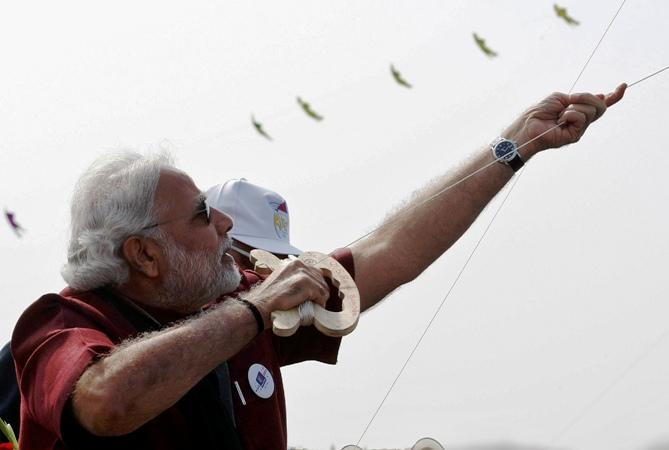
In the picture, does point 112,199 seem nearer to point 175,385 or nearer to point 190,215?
point 190,215

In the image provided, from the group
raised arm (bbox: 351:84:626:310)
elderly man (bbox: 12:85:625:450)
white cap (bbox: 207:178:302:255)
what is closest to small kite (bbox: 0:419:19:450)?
elderly man (bbox: 12:85:625:450)

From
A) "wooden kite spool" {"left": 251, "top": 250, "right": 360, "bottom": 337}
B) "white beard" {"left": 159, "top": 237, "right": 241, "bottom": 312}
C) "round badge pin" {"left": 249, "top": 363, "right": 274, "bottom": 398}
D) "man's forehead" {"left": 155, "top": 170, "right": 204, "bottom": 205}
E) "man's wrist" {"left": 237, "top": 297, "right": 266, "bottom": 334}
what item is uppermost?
"man's forehead" {"left": 155, "top": 170, "right": 204, "bottom": 205}

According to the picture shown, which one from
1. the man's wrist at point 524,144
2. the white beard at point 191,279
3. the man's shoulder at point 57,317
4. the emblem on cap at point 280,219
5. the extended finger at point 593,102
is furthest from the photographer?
the emblem on cap at point 280,219

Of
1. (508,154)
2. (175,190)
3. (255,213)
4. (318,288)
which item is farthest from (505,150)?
Answer: (255,213)

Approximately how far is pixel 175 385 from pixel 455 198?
4.42 feet

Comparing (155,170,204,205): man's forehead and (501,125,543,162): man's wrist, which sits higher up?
(155,170,204,205): man's forehead

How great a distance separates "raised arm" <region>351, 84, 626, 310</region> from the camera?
139 inches

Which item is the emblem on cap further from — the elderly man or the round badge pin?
the round badge pin

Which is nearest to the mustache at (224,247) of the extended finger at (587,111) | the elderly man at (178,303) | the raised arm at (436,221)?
the elderly man at (178,303)

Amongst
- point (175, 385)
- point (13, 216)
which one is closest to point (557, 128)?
point (175, 385)

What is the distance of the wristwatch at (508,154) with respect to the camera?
351cm

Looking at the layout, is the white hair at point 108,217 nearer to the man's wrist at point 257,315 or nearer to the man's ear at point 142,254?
the man's ear at point 142,254

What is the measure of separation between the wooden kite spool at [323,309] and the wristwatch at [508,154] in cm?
65

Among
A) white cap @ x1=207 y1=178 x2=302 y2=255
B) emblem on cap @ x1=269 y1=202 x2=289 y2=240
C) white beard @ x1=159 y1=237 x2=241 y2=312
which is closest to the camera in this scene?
white beard @ x1=159 y1=237 x2=241 y2=312
